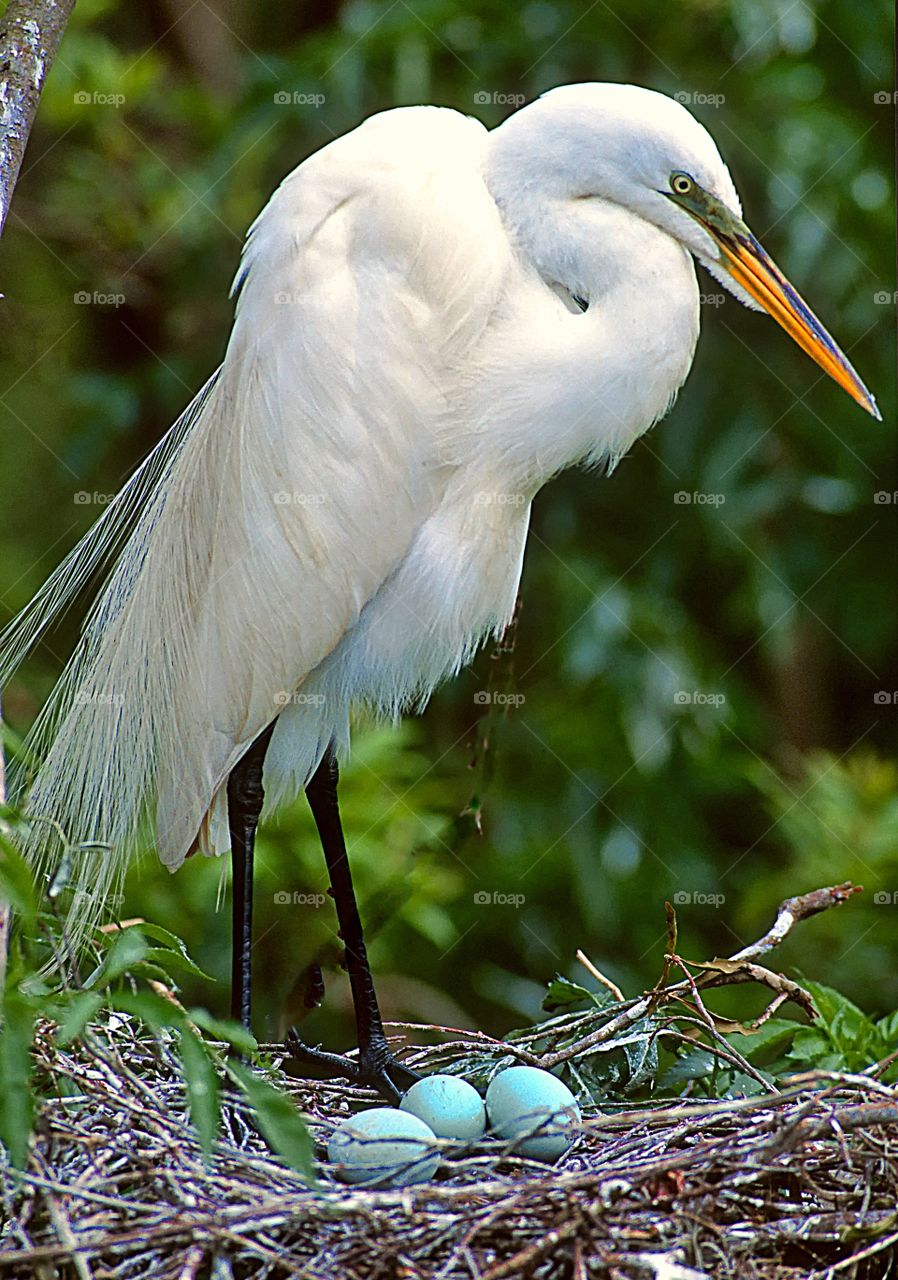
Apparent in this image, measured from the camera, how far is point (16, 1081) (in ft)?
3.13

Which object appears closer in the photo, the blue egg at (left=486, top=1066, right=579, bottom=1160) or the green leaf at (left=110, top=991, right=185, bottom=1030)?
the green leaf at (left=110, top=991, right=185, bottom=1030)

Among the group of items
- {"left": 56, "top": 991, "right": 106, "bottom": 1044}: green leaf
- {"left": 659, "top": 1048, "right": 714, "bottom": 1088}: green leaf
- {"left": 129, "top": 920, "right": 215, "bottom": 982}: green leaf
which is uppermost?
{"left": 56, "top": 991, "right": 106, "bottom": 1044}: green leaf

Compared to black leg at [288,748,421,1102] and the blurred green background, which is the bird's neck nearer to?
black leg at [288,748,421,1102]

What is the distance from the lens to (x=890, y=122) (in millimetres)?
2770

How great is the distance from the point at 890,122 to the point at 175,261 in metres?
1.33

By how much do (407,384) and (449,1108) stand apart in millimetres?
716

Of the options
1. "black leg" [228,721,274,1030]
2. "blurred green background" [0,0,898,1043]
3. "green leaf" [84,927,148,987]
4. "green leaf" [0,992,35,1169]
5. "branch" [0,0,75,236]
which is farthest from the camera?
"blurred green background" [0,0,898,1043]

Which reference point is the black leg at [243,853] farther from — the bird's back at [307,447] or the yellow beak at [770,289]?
the yellow beak at [770,289]

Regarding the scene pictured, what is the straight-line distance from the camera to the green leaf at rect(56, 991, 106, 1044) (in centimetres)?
96

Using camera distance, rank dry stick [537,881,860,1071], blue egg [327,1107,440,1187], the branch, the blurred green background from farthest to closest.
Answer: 1. the blurred green background
2. dry stick [537,881,860,1071]
3. the branch
4. blue egg [327,1107,440,1187]

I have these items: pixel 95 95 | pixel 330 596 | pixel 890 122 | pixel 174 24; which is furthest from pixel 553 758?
pixel 174 24

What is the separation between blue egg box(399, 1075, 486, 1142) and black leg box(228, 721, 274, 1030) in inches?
10.8

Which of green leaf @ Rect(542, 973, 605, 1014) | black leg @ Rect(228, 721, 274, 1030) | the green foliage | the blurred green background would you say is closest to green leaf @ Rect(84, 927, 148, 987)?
the green foliage

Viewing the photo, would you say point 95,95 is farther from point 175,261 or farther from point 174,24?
point 174,24
